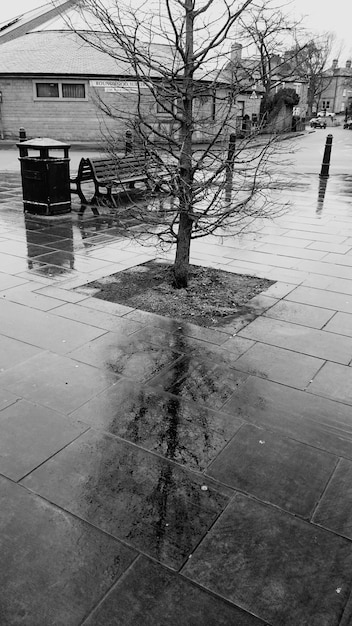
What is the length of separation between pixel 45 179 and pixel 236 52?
534 cm

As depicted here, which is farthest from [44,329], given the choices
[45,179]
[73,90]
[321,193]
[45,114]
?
[73,90]

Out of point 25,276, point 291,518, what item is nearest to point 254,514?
point 291,518

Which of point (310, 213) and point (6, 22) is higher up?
point (6, 22)

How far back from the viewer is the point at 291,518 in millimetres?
2697

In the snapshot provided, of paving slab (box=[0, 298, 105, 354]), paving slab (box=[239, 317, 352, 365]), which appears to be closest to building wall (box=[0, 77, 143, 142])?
paving slab (box=[0, 298, 105, 354])

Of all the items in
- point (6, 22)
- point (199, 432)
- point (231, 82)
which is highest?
point (6, 22)

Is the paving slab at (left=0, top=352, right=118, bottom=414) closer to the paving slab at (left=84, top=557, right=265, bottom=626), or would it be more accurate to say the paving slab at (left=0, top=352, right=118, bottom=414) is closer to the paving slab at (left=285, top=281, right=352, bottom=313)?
the paving slab at (left=84, top=557, right=265, bottom=626)

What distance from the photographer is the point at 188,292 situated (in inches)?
233

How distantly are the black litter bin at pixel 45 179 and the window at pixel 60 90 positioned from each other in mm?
21936

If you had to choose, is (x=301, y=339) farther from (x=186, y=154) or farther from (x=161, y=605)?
(x=161, y=605)

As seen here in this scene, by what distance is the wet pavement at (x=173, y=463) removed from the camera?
2258 millimetres

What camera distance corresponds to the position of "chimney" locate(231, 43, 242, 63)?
5.00m

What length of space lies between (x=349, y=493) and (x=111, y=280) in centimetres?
412

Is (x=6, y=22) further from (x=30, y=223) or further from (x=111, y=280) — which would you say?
(x=111, y=280)
